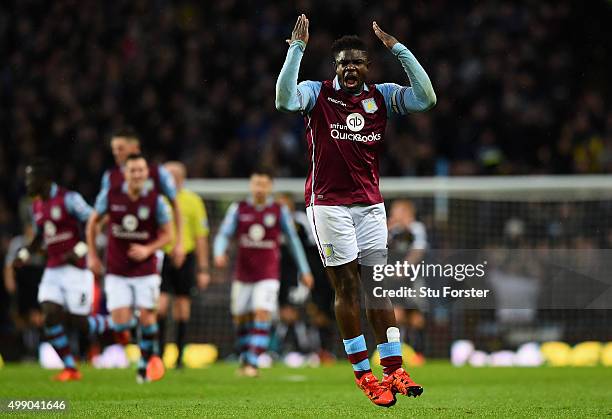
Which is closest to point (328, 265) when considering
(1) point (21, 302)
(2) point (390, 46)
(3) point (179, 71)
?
(2) point (390, 46)

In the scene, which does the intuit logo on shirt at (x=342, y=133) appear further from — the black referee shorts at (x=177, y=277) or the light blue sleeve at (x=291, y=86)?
the black referee shorts at (x=177, y=277)

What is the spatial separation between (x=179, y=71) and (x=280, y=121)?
7.80 ft

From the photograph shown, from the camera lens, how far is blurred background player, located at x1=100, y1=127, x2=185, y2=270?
11.0 meters

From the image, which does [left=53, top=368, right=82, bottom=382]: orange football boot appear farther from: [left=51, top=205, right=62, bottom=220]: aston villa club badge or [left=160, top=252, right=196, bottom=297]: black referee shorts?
[left=160, top=252, right=196, bottom=297]: black referee shorts

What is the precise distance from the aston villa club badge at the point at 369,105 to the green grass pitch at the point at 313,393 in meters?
1.94

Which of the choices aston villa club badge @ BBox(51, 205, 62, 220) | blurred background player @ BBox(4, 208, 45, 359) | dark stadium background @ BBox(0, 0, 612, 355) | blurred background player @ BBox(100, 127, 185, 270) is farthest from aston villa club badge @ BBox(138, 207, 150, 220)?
dark stadium background @ BBox(0, 0, 612, 355)

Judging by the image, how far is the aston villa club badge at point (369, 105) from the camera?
24.3ft

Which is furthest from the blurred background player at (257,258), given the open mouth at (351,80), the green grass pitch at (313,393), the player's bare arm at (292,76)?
the player's bare arm at (292,76)

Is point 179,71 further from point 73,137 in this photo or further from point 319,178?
point 319,178

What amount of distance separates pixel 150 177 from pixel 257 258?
2107mm

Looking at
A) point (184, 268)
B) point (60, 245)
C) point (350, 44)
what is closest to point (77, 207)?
point (60, 245)

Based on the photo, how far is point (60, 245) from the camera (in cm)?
1165

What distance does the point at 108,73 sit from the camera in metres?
21.0

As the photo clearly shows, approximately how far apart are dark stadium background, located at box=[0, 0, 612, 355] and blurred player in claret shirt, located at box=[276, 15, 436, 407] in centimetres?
1094
